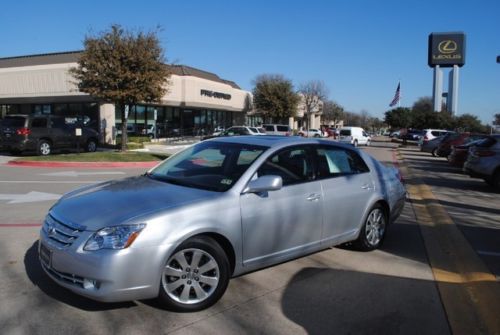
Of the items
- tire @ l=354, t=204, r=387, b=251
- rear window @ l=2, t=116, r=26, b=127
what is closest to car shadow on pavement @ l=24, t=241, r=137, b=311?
tire @ l=354, t=204, r=387, b=251

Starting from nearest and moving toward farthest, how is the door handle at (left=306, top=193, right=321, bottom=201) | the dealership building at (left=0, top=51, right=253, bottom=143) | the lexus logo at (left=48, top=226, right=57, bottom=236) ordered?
the lexus logo at (left=48, top=226, right=57, bottom=236) → the door handle at (left=306, top=193, right=321, bottom=201) → the dealership building at (left=0, top=51, right=253, bottom=143)

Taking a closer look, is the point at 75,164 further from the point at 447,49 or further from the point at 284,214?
the point at 447,49

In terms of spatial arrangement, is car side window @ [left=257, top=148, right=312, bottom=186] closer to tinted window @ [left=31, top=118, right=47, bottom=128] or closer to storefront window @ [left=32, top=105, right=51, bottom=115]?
tinted window @ [left=31, top=118, right=47, bottom=128]

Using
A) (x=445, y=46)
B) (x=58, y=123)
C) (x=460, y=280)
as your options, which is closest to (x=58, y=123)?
(x=58, y=123)

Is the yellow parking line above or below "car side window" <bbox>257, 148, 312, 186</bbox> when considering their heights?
below

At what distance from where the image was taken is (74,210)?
429 centimetres

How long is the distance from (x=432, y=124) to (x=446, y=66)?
2603 cm

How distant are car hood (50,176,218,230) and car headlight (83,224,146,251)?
0.17ft

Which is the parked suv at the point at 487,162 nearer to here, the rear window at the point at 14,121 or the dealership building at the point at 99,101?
the dealership building at the point at 99,101

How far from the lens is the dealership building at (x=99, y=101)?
3073cm

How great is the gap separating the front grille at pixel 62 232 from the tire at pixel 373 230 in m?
3.51

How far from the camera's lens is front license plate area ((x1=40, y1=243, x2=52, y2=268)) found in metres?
4.16

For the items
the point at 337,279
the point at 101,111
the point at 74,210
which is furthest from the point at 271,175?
the point at 101,111

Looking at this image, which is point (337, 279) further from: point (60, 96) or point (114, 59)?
point (60, 96)
